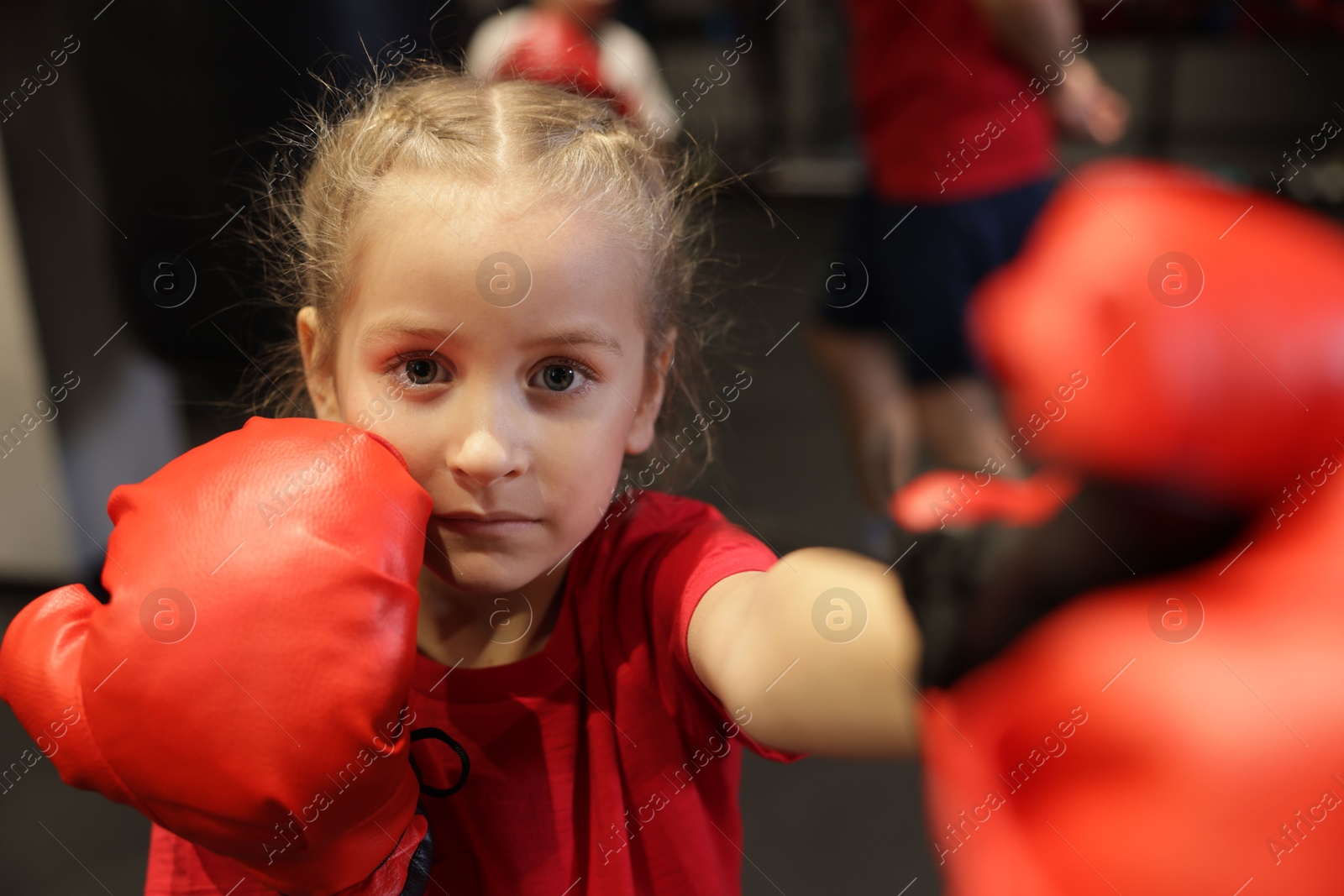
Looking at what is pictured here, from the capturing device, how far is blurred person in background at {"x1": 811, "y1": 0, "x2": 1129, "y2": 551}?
5.16ft

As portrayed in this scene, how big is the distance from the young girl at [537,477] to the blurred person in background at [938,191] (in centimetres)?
91

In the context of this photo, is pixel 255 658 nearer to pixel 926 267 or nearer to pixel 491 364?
pixel 491 364

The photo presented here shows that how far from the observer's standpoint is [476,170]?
2.21 feet

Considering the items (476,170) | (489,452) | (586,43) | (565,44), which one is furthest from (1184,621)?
(586,43)

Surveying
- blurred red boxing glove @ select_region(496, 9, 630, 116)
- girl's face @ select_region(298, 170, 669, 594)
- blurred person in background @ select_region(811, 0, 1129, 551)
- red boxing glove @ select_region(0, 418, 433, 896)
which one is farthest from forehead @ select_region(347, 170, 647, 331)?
blurred person in background @ select_region(811, 0, 1129, 551)

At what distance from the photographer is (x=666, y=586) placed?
2.27 feet

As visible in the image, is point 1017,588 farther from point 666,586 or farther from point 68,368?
point 68,368

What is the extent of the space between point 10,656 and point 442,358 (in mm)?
289

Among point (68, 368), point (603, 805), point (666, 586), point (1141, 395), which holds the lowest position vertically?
point (603, 805)

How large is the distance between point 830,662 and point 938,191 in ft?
4.26

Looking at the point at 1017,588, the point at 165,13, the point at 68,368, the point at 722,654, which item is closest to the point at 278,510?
the point at 722,654

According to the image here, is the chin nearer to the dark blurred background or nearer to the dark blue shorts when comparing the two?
the dark blurred background

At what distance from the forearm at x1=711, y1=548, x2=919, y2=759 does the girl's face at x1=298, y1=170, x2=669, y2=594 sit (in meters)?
0.17

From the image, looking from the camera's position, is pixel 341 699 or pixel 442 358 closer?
pixel 341 699
